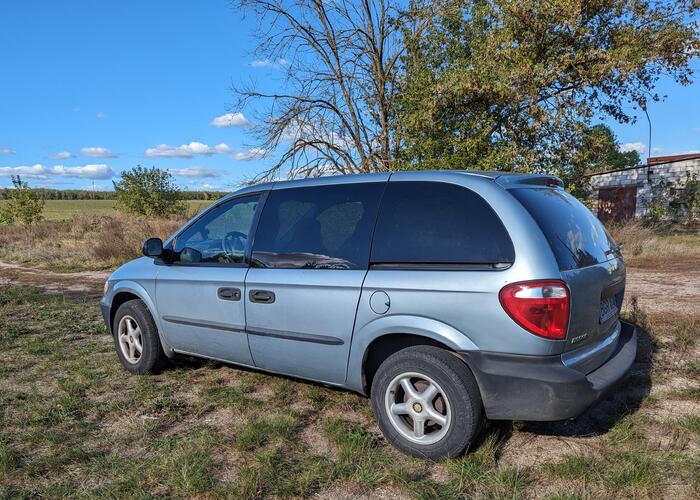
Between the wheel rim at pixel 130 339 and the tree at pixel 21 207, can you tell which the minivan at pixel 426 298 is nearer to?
the wheel rim at pixel 130 339

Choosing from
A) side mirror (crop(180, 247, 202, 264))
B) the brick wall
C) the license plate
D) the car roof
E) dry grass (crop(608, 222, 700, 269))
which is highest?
the brick wall

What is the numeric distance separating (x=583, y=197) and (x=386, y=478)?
584 inches

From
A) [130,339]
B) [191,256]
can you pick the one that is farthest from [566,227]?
[130,339]

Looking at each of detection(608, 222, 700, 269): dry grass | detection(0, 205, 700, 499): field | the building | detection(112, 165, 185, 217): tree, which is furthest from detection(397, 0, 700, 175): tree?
detection(112, 165, 185, 217): tree

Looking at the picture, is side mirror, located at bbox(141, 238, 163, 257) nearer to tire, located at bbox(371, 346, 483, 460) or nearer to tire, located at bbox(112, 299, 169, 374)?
tire, located at bbox(112, 299, 169, 374)

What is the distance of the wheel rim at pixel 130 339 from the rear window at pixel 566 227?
12.1 ft

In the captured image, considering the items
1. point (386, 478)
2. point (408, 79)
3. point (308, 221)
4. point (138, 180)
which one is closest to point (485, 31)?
point (408, 79)

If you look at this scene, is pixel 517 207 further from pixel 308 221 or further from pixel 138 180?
pixel 138 180

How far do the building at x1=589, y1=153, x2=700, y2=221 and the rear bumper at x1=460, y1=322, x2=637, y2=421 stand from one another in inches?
958

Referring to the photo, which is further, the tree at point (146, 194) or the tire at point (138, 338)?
the tree at point (146, 194)

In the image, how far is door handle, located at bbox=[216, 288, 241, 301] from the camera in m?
4.08

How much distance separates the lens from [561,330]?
2.86m

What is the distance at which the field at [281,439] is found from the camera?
2.89 metres

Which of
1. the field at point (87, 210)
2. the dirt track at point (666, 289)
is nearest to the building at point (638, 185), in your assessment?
the dirt track at point (666, 289)
